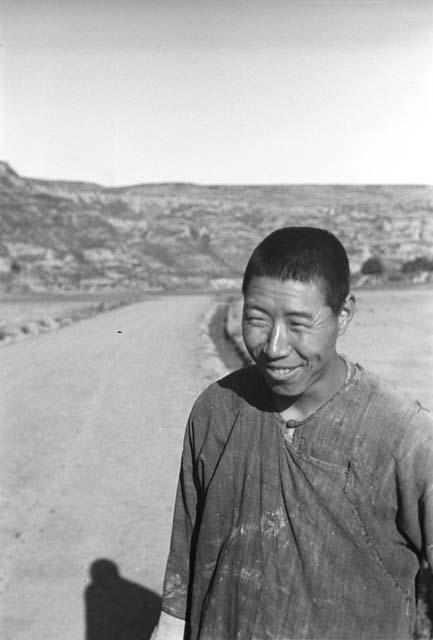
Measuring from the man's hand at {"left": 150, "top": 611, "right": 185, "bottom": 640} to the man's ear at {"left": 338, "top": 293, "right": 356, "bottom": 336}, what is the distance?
98cm

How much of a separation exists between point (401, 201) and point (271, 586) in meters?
110

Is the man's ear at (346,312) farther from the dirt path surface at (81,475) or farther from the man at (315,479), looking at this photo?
the dirt path surface at (81,475)

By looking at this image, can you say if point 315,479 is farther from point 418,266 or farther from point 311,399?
point 418,266

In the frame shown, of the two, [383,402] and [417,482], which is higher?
[383,402]

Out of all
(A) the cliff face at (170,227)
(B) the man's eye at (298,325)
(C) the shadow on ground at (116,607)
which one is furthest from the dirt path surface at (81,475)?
(A) the cliff face at (170,227)

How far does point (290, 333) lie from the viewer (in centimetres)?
169

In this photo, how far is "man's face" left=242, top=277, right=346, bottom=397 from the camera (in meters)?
1.67

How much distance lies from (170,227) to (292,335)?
97.8 meters

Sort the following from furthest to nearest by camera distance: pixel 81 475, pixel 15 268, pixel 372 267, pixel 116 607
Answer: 1. pixel 372 267
2. pixel 15 268
3. pixel 81 475
4. pixel 116 607

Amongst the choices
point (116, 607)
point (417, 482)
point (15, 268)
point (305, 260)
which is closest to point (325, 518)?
point (417, 482)

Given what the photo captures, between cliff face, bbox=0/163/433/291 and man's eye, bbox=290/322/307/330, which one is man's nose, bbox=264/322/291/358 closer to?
man's eye, bbox=290/322/307/330

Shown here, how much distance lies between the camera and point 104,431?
8055mm

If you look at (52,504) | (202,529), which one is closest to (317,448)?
(202,529)

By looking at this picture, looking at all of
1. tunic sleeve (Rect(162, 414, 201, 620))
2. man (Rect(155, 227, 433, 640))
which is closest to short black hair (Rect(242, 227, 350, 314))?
man (Rect(155, 227, 433, 640))
